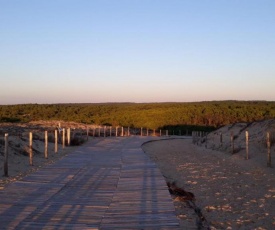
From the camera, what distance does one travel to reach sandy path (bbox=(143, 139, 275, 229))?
28.1 feet

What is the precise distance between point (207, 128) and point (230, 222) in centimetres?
6027

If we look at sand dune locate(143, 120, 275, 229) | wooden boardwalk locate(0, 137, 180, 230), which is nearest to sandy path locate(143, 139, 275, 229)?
sand dune locate(143, 120, 275, 229)

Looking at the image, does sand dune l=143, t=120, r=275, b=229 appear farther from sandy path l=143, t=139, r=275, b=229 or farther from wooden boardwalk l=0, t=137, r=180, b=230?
wooden boardwalk l=0, t=137, r=180, b=230

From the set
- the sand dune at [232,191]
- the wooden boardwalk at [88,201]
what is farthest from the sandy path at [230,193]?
the wooden boardwalk at [88,201]

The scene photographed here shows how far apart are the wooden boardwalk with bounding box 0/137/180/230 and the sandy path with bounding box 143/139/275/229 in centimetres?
79

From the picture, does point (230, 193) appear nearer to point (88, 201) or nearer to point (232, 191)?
point (232, 191)

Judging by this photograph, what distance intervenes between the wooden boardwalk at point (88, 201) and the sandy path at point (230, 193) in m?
A: 0.79

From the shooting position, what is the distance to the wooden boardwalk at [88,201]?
24.1ft

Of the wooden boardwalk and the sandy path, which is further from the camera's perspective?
the sandy path

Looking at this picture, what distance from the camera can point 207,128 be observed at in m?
68.1

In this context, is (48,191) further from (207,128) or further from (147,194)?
(207,128)

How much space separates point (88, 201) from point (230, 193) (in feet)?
13.5

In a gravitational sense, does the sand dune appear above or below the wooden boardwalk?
below

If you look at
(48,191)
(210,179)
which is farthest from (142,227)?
(210,179)
